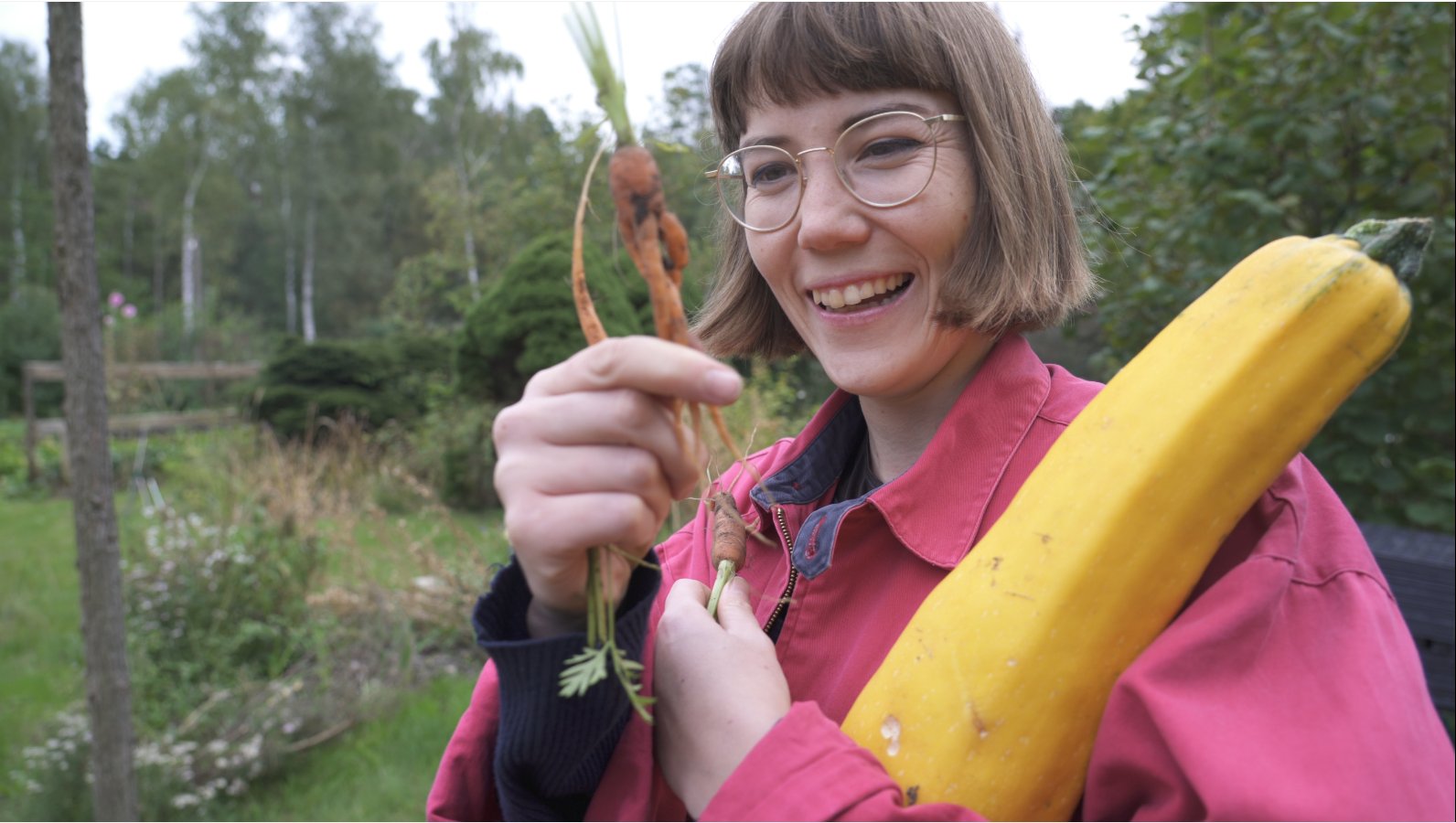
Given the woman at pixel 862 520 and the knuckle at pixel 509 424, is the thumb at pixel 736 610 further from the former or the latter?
the knuckle at pixel 509 424

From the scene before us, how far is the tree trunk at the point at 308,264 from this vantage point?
30516 mm

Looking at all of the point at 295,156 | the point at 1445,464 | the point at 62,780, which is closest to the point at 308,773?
the point at 62,780

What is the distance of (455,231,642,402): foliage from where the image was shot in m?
8.59

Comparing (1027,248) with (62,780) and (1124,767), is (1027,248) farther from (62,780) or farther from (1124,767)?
(62,780)

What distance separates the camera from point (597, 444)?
981 mm

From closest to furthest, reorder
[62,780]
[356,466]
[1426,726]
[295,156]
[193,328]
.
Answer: [1426,726], [62,780], [356,466], [193,328], [295,156]

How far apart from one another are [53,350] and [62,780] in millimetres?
25495

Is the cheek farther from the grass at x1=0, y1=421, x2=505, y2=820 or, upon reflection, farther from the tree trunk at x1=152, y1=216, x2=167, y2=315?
the tree trunk at x1=152, y1=216, x2=167, y2=315

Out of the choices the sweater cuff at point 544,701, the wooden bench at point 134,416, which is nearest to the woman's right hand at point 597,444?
the sweater cuff at point 544,701

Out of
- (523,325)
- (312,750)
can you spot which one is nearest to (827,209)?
(312,750)

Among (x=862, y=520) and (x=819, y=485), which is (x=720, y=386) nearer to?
(x=862, y=520)

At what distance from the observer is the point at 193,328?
915 inches

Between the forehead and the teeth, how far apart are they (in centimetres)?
22

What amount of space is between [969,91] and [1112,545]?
705 mm
